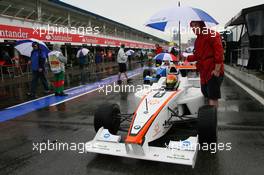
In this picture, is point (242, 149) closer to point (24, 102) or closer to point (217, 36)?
point (217, 36)

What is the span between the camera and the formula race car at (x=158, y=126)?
3.45 metres

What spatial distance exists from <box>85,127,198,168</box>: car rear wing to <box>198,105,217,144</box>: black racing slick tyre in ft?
1.31

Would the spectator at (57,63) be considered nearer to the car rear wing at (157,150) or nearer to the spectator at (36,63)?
the spectator at (36,63)

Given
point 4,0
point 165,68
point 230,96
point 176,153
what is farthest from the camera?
point 4,0

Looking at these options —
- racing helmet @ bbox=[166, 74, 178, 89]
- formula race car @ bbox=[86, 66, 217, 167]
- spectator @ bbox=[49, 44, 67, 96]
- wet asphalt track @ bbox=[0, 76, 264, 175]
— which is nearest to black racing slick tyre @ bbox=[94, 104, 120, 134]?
formula race car @ bbox=[86, 66, 217, 167]

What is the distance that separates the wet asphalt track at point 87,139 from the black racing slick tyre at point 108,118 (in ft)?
1.73

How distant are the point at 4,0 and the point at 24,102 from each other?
13.0 meters

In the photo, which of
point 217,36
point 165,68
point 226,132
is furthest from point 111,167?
point 165,68

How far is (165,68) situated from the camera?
9.99m

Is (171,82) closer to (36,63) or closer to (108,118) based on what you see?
(108,118)

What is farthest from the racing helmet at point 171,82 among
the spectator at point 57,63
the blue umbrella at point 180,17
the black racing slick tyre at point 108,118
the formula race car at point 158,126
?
the spectator at point 57,63

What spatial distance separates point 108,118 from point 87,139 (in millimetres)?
672

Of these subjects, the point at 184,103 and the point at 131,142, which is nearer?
the point at 131,142

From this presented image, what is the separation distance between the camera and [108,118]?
14.5 ft
